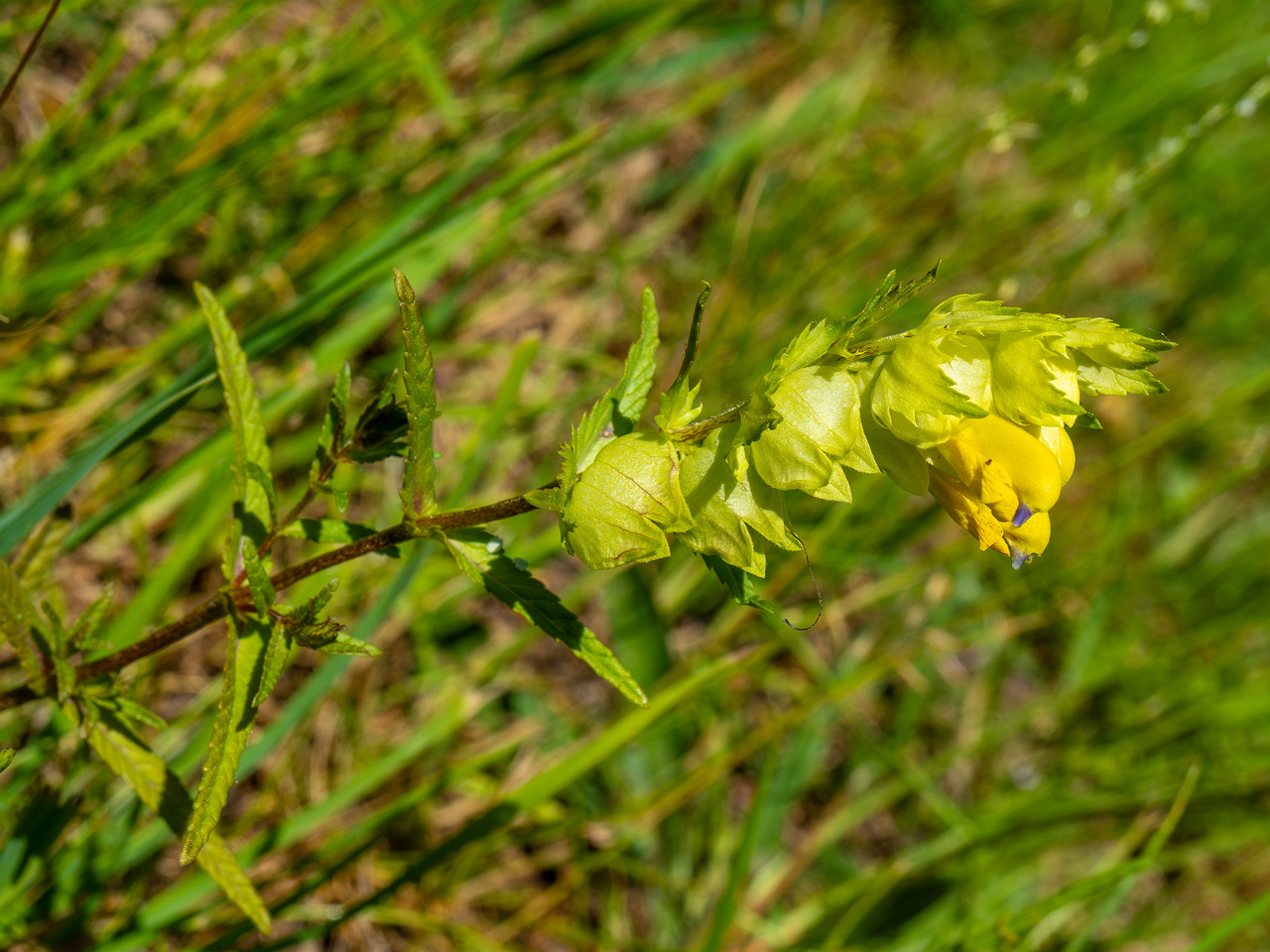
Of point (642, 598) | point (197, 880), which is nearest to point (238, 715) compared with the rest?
point (197, 880)

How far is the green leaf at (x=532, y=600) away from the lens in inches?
38.5

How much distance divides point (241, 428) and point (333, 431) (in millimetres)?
98

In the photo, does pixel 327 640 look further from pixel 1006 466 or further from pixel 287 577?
pixel 1006 466

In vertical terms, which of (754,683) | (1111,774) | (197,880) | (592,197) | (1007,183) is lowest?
(1111,774)

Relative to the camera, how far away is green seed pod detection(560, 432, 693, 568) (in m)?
0.89

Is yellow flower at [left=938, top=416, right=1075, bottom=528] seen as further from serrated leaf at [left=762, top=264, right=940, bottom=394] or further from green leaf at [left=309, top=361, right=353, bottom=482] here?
green leaf at [left=309, top=361, right=353, bottom=482]

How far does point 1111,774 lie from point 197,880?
211cm

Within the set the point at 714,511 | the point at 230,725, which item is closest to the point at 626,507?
the point at 714,511

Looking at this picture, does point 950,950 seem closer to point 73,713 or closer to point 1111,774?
point 1111,774

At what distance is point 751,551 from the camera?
902 mm

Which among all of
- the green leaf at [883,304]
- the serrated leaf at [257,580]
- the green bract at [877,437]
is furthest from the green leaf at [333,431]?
the green leaf at [883,304]

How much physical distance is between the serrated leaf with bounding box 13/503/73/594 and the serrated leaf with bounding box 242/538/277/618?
515mm

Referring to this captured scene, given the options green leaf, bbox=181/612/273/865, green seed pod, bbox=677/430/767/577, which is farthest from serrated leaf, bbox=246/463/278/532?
green seed pod, bbox=677/430/767/577

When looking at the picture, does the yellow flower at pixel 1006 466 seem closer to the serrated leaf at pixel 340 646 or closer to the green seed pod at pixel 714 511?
the green seed pod at pixel 714 511
